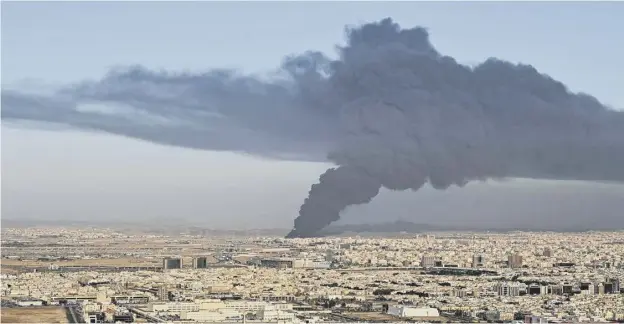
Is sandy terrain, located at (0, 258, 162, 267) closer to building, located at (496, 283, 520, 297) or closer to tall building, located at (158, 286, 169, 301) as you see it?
tall building, located at (158, 286, 169, 301)

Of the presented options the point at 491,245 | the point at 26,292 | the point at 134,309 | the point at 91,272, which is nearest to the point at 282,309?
the point at 134,309

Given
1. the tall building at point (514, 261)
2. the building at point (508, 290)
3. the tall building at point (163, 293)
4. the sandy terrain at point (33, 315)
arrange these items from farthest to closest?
the tall building at point (514, 261) < the building at point (508, 290) < the tall building at point (163, 293) < the sandy terrain at point (33, 315)

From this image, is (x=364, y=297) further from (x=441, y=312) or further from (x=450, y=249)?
(x=450, y=249)

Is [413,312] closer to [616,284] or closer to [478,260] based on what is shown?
[616,284]

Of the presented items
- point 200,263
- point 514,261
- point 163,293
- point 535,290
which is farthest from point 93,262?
point 535,290

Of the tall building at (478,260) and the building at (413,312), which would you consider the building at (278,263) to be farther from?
the building at (413,312)

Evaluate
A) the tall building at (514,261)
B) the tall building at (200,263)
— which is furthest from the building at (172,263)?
the tall building at (514,261)
